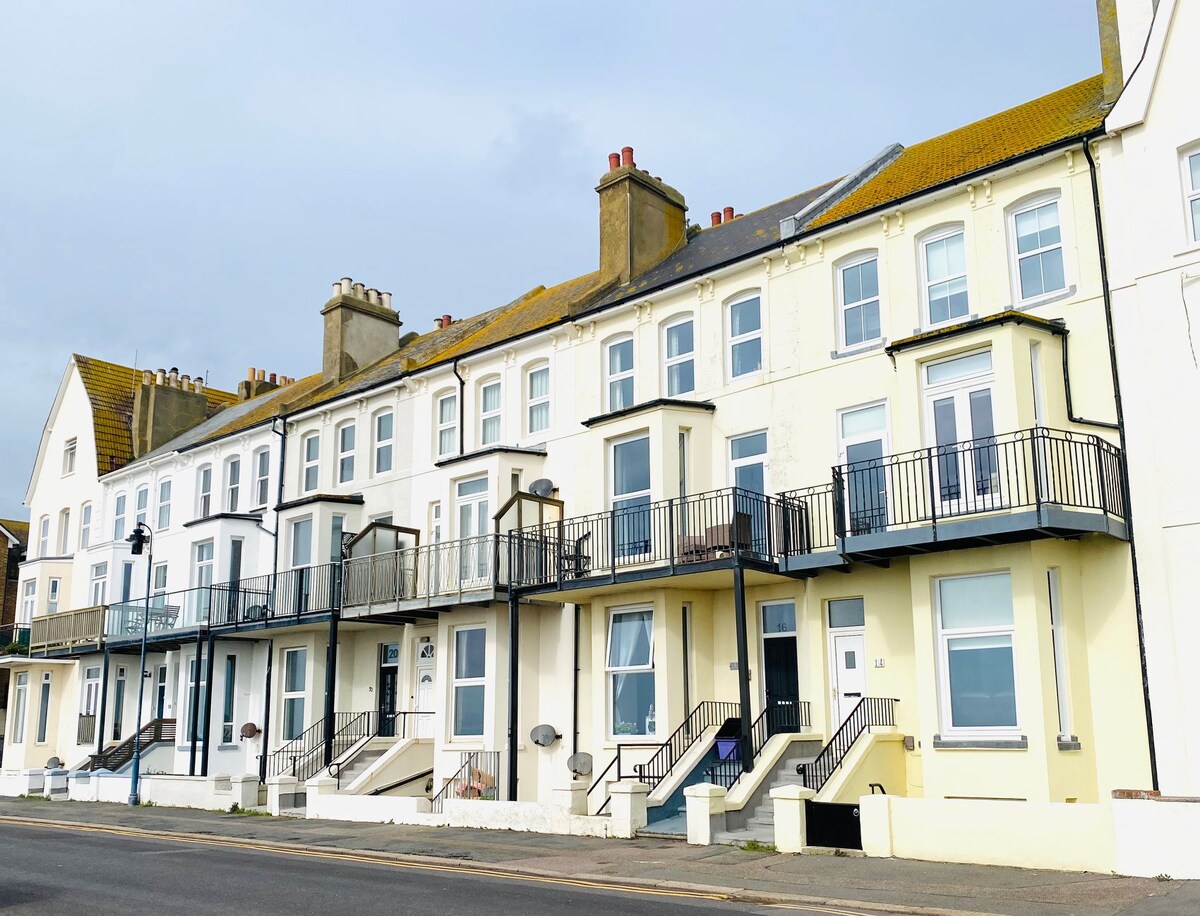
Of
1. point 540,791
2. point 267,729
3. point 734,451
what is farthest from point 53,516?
point 734,451

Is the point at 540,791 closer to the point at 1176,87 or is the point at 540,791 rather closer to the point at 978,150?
the point at 978,150

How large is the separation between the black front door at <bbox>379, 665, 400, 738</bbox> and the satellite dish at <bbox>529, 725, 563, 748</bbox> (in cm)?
521

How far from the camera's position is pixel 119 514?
3694cm

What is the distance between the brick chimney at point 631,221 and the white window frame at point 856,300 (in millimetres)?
6028

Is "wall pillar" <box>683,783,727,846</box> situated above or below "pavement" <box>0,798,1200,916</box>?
above

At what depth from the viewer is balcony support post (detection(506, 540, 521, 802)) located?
70.7 feet

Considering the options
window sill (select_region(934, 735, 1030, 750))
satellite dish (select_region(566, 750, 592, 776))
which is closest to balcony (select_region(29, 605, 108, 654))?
satellite dish (select_region(566, 750, 592, 776))

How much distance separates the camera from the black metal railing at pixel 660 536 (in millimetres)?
18984

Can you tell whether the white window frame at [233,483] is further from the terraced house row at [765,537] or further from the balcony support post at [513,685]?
the balcony support post at [513,685]

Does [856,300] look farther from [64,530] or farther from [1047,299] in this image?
[64,530]

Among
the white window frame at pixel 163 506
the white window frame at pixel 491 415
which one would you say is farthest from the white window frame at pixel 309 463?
the white window frame at pixel 163 506

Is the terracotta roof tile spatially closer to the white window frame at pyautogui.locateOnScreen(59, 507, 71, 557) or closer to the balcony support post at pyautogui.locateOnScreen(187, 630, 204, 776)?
the balcony support post at pyautogui.locateOnScreen(187, 630, 204, 776)

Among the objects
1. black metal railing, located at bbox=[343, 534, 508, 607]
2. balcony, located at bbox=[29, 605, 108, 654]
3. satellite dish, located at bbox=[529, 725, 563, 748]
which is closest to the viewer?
satellite dish, located at bbox=[529, 725, 563, 748]

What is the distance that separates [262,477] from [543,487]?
35.8 ft
